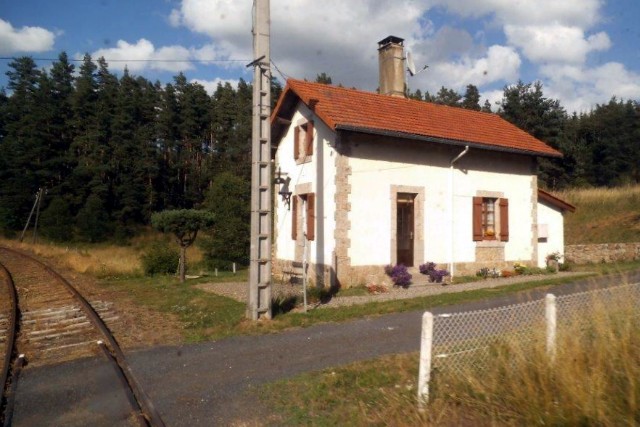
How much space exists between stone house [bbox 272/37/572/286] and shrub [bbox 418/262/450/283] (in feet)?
0.91

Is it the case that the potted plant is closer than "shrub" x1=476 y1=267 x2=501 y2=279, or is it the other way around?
"shrub" x1=476 y1=267 x2=501 y2=279

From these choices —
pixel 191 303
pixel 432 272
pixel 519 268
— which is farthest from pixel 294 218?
pixel 519 268

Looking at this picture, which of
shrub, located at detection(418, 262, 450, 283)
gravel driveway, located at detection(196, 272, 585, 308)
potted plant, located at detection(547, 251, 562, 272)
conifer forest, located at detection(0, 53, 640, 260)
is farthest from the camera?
conifer forest, located at detection(0, 53, 640, 260)

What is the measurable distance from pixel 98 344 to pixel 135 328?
1.41 metres

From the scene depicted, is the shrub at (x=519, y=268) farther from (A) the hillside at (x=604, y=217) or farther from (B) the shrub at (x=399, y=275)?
(A) the hillside at (x=604, y=217)

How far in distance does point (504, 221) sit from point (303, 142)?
6.52 m

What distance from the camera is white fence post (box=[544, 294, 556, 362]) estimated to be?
4.57 m

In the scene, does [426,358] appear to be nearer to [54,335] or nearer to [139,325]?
[139,325]

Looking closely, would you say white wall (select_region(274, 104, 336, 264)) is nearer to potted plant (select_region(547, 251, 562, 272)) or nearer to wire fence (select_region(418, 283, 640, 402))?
potted plant (select_region(547, 251, 562, 272))

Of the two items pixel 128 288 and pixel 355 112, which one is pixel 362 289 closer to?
pixel 355 112

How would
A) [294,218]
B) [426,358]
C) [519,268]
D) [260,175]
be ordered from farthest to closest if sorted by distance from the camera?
[519,268] → [294,218] → [260,175] → [426,358]

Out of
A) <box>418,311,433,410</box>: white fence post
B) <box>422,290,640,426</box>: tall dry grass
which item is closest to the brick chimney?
<box>422,290,640,426</box>: tall dry grass

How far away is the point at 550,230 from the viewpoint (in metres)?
17.9

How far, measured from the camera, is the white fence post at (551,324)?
4.57 m
